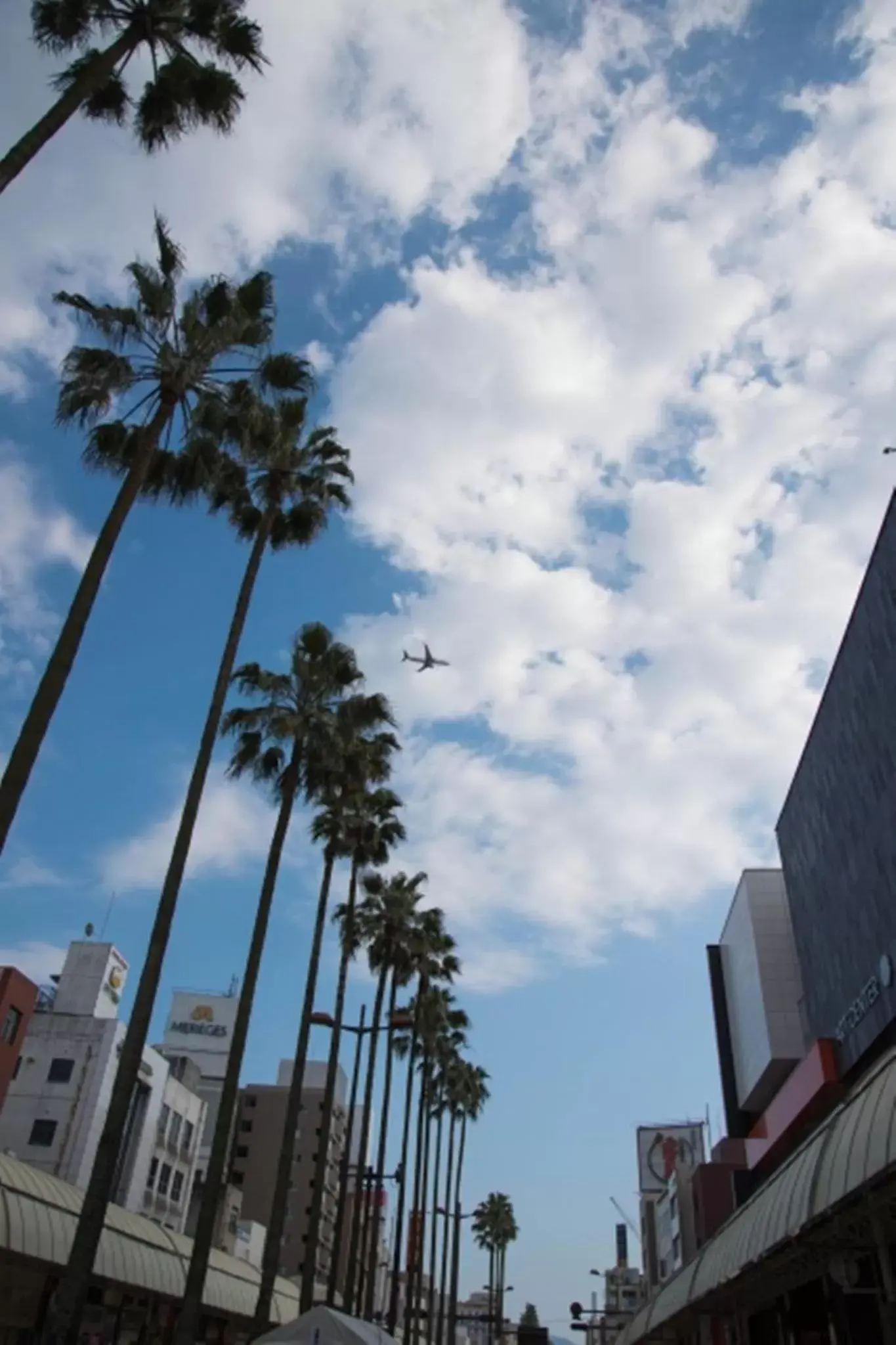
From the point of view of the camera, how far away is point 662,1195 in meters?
90.9

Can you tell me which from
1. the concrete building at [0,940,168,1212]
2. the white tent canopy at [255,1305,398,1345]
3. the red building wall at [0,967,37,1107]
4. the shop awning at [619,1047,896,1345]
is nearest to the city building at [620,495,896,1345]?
the shop awning at [619,1047,896,1345]

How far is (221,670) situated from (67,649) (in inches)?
267

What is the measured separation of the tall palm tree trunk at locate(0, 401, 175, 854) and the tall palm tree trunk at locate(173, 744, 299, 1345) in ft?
31.8

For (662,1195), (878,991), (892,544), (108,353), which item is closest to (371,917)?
(878,991)

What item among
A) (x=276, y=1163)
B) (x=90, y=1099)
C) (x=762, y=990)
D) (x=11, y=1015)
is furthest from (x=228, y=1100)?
(x=276, y=1163)

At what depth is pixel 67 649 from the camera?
16016 mm

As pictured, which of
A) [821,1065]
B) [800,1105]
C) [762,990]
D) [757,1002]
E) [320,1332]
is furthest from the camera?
[757,1002]

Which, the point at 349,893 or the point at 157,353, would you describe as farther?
the point at 349,893

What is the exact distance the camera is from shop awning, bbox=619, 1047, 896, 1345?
10.2 metres

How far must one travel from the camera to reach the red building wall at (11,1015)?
4366 centimetres

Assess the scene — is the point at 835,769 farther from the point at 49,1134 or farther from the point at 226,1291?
the point at 49,1134

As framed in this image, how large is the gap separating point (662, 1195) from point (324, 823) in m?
72.4

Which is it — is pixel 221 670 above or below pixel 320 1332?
above

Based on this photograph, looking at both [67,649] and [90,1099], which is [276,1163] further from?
[67,649]
